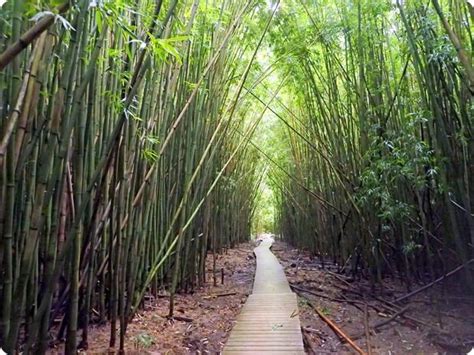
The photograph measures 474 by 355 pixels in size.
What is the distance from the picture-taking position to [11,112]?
122 centimetres

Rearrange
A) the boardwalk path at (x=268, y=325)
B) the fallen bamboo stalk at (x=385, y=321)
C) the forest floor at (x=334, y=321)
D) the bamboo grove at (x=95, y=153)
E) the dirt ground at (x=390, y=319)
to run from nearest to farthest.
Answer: the bamboo grove at (x=95, y=153), the boardwalk path at (x=268, y=325), the forest floor at (x=334, y=321), the dirt ground at (x=390, y=319), the fallen bamboo stalk at (x=385, y=321)

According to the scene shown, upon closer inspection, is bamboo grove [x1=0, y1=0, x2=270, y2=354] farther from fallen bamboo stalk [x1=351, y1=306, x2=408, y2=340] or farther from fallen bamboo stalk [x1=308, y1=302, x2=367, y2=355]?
fallen bamboo stalk [x1=351, y1=306, x2=408, y2=340]

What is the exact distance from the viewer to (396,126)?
3859mm

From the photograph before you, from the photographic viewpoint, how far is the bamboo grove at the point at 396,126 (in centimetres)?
280

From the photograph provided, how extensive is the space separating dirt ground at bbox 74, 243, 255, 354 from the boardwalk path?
119 millimetres

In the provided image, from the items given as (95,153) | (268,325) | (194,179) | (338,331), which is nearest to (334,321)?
(338,331)

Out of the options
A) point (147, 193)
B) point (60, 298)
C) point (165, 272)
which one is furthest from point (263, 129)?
point (60, 298)

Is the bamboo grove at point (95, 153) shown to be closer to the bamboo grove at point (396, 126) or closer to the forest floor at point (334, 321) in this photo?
the forest floor at point (334, 321)

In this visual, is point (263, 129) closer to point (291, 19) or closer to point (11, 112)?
point (291, 19)

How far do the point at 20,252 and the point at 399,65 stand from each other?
394cm

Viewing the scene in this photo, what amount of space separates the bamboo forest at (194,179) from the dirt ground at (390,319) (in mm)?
18

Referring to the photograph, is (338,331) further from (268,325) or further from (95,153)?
(95,153)

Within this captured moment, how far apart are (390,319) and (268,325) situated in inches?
39.0

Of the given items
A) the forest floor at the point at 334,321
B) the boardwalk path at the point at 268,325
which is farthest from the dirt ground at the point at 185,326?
the boardwalk path at the point at 268,325
